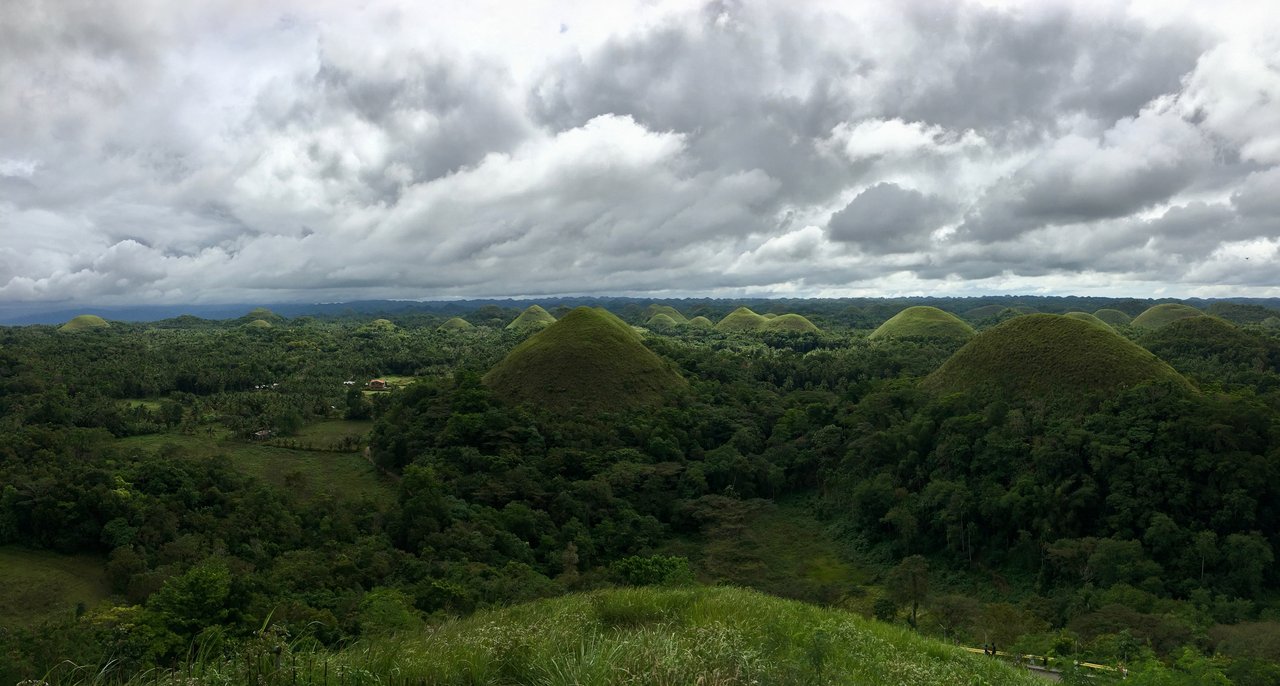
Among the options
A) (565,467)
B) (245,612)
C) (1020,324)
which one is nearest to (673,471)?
(565,467)

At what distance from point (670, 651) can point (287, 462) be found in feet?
122

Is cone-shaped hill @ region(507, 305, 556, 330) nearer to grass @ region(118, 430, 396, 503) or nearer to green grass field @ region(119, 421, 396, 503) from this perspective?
grass @ region(118, 430, 396, 503)

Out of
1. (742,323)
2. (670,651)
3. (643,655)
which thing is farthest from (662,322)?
(643,655)

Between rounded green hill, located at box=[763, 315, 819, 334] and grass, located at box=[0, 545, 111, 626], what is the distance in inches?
3438

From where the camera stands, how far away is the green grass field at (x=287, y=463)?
100 feet

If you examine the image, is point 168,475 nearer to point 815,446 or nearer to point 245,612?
point 245,612

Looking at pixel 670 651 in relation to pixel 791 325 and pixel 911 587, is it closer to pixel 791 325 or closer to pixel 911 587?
pixel 911 587

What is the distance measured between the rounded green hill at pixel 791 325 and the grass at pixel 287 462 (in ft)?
242

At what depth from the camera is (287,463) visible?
34906 mm

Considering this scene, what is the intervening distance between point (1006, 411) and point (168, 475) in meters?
35.2

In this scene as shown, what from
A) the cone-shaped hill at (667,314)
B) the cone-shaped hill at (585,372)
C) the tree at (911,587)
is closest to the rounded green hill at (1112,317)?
the cone-shaped hill at (667,314)

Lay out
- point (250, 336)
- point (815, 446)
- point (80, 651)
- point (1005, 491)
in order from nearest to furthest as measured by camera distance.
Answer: point (80, 651)
point (1005, 491)
point (815, 446)
point (250, 336)

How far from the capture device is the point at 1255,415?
77.4 ft

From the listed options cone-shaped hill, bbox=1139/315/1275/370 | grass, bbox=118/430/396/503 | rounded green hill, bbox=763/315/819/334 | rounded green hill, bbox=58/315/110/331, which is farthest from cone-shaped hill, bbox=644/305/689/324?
rounded green hill, bbox=58/315/110/331
